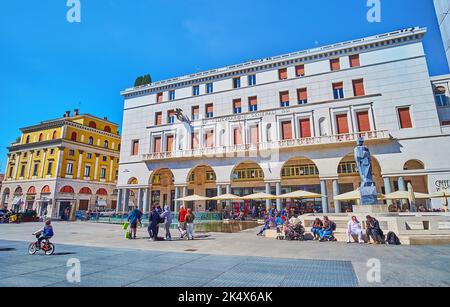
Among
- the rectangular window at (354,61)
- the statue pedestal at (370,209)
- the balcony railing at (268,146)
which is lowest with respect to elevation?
the statue pedestal at (370,209)

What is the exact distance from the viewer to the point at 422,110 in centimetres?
2358

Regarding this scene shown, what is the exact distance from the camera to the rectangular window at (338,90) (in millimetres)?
27248

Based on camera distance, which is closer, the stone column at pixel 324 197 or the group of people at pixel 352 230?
the group of people at pixel 352 230

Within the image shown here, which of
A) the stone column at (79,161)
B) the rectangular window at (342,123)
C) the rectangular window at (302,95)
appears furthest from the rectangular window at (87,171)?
the rectangular window at (342,123)

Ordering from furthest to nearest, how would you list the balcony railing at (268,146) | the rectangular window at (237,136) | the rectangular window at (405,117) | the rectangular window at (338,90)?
1. the rectangular window at (237,136)
2. the rectangular window at (338,90)
3. the balcony railing at (268,146)
4. the rectangular window at (405,117)

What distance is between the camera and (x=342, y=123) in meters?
26.1

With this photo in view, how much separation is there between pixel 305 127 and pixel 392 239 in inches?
696

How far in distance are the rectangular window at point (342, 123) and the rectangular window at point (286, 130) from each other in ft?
16.1

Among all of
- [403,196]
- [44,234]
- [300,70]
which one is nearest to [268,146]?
[300,70]

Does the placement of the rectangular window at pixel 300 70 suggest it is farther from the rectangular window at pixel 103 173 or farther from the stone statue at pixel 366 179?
the rectangular window at pixel 103 173

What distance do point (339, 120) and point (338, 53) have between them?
780cm

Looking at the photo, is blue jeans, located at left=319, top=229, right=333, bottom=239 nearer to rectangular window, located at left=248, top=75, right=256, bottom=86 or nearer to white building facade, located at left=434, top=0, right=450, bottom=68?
white building facade, located at left=434, top=0, right=450, bottom=68
